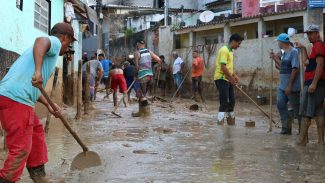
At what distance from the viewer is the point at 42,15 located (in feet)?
37.6

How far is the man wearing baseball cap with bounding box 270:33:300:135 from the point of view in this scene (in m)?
7.61

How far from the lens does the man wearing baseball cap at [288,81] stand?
761cm

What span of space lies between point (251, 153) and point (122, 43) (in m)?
29.4

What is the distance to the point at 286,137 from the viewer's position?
763 cm

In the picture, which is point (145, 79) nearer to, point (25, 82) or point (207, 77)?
point (25, 82)

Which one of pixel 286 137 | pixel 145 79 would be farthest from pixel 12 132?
pixel 145 79

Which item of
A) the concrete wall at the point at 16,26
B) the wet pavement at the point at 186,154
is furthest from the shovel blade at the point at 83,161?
the concrete wall at the point at 16,26

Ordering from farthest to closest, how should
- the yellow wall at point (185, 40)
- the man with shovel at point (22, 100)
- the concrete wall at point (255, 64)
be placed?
the yellow wall at point (185, 40)
the concrete wall at point (255, 64)
the man with shovel at point (22, 100)

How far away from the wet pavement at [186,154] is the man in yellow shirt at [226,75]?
0.40 m

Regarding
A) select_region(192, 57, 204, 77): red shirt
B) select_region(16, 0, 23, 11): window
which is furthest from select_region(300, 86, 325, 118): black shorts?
select_region(192, 57, 204, 77): red shirt

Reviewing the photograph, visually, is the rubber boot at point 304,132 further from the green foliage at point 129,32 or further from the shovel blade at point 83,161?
the green foliage at point 129,32

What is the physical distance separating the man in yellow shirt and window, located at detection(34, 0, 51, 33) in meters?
4.17

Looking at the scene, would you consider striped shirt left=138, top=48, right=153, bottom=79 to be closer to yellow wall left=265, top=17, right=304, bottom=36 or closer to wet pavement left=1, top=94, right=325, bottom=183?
wet pavement left=1, top=94, right=325, bottom=183

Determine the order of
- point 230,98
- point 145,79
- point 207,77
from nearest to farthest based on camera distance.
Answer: point 230,98, point 145,79, point 207,77
